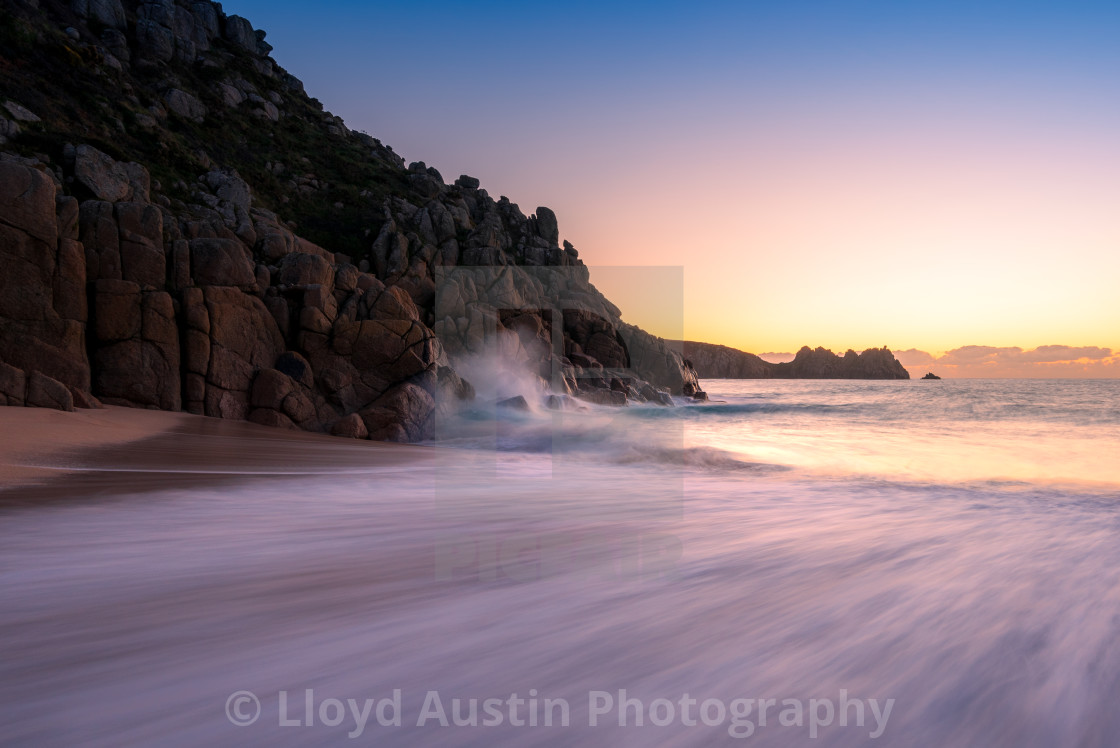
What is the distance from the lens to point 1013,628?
249 cm

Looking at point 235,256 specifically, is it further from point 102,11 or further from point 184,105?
point 102,11

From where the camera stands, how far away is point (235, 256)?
13.2 metres

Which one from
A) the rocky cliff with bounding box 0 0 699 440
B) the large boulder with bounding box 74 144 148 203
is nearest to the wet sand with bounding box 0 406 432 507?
the rocky cliff with bounding box 0 0 699 440

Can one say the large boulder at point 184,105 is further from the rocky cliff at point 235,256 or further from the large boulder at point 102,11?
the large boulder at point 102,11

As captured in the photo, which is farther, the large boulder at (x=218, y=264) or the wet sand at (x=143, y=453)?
the large boulder at (x=218, y=264)

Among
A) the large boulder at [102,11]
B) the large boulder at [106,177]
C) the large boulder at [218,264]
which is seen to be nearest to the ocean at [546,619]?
the large boulder at [218,264]

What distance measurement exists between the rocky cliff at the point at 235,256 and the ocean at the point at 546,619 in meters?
6.66

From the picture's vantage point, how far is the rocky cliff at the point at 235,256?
10.8m

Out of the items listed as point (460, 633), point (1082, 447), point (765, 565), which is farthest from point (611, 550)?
point (1082, 447)

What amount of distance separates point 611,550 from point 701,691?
1.77 meters

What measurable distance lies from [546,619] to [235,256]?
46.0ft

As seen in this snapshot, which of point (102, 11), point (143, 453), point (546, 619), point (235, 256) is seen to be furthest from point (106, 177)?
point (102, 11)

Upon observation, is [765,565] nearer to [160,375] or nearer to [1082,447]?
[160,375]

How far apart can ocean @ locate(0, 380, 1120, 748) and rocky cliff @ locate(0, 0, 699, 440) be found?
666 cm
